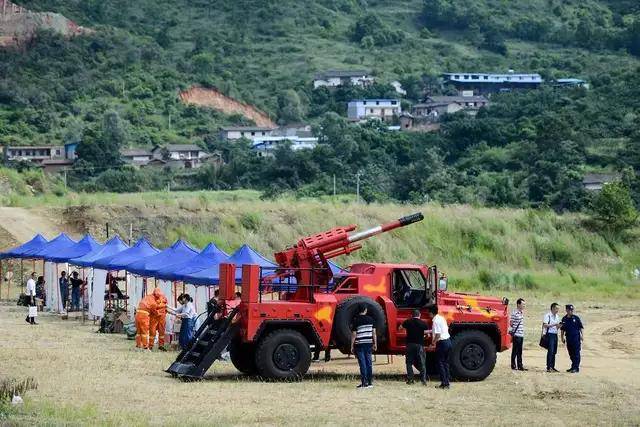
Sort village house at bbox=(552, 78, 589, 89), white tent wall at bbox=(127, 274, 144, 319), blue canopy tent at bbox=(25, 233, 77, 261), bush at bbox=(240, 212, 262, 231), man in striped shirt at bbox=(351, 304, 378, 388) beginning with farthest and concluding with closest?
1. village house at bbox=(552, 78, 589, 89)
2. bush at bbox=(240, 212, 262, 231)
3. blue canopy tent at bbox=(25, 233, 77, 261)
4. white tent wall at bbox=(127, 274, 144, 319)
5. man in striped shirt at bbox=(351, 304, 378, 388)

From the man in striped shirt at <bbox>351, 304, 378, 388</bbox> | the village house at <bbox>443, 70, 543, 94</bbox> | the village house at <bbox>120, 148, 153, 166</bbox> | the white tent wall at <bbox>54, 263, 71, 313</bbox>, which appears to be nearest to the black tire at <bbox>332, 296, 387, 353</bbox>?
the man in striped shirt at <bbox>351, 304, 378, 388</bbox>

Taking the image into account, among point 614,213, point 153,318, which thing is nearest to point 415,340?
point 153,318

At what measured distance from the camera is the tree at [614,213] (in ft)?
208

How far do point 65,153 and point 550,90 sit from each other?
130 ft

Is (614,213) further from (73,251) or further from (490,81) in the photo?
(490,81)

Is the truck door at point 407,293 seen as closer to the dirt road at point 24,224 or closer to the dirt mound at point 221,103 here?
the dirt road at point 24,224

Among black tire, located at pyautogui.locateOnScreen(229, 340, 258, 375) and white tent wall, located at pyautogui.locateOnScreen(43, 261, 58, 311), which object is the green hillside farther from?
black tire, located at pyautogui.locateOnScreen(229, 340, 258, 375)

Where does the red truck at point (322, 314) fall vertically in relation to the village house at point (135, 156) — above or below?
below

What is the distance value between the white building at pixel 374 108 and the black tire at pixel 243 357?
96.8m

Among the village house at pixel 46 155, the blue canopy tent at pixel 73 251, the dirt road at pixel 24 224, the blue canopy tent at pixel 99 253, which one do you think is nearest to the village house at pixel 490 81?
the village house at pixel 46 155

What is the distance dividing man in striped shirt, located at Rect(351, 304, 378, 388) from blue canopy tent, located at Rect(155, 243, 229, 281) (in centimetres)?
840

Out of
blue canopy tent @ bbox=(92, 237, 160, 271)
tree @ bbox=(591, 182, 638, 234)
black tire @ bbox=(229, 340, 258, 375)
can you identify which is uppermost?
tree @ bbox=(591, 182, 638, 234)

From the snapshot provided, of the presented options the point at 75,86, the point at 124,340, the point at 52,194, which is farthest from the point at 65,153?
the point at 124,340

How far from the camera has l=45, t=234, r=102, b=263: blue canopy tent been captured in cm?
4038
